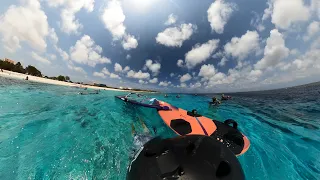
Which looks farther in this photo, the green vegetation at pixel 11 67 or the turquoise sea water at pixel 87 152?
the green vegetation at pixel 11 67

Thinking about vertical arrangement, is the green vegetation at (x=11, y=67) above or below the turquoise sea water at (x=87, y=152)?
above

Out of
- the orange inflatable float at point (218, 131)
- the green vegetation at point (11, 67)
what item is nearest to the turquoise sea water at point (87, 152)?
the orange inflatable float at point (218, 131)

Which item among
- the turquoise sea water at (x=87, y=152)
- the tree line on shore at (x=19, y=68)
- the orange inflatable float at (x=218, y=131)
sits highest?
the tree line on shore at (x=19, y=68)

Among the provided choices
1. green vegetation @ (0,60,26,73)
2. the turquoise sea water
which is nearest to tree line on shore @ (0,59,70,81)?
green vegetation @ (0,60,26,73)

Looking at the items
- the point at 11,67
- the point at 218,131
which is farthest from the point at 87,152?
the point at 11,67

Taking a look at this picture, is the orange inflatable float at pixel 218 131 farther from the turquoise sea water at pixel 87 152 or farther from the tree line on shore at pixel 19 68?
the tree line on shore at pixel 19 68

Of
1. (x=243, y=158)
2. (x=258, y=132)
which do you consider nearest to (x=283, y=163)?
(x=243, y=158)

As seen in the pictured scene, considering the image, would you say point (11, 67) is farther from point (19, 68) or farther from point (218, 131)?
point (218, 131)

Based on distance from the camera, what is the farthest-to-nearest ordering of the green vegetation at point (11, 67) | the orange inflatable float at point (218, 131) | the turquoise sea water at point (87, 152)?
the green vegetation at point (11, 67)
the orange inflatable float at point (218, 131)
the turquoise sea water at point (87, 152)

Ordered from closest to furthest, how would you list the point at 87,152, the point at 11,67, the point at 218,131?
the point at 87,152 < the point at 218,131 < the point at 11,67

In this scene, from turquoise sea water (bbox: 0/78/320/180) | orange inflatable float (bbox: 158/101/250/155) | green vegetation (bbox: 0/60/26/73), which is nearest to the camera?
turquoise sea water (bbox: 0/78/320/180)

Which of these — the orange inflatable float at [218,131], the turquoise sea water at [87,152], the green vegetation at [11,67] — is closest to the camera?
the turquoise sea water at [87,152]

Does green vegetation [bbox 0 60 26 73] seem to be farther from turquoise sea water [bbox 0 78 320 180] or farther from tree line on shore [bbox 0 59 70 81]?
turquoise sea water [bbox 0 78 320 180]

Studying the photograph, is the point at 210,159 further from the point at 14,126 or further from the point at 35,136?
the point at 14,126
